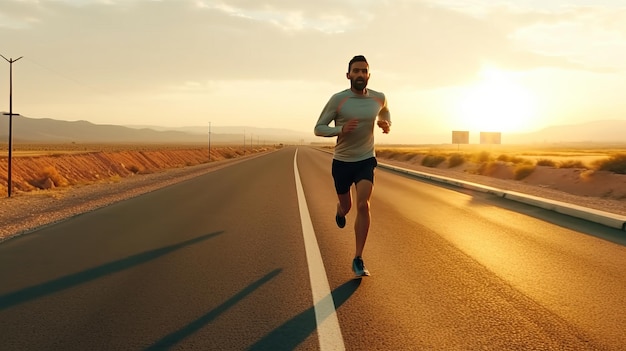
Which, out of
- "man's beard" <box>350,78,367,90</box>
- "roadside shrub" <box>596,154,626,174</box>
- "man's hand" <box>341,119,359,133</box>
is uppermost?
"man's beard" <box>350,78,367,90</box>

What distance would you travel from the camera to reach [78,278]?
16.5ft

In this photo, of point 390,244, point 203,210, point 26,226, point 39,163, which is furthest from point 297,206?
point 39,163

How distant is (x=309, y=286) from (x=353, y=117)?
5.74 ft

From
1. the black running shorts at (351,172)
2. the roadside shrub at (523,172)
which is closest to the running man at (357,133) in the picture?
the black running shorts at (351,172)

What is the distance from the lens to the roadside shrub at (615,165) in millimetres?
18712

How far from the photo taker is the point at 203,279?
4.93 metres

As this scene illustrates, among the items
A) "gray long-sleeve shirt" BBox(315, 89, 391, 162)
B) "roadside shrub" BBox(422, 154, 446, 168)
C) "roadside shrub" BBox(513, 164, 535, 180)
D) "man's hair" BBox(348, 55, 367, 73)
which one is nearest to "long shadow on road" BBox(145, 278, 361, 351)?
"gray long-sleeve shirt" BBox(315, 89, 391, 162)

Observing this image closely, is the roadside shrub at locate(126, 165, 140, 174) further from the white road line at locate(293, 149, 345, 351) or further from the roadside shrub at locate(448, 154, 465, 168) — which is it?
the white road line at locate(293, 149, 345, 351)

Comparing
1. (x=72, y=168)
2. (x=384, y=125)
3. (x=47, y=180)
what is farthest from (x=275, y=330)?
(x=72, y=168)

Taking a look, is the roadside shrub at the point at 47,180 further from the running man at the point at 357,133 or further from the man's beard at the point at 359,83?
the man's beard at the point at 359,83

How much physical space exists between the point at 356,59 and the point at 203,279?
8.87ft

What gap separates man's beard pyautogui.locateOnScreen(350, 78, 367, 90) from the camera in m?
4.95

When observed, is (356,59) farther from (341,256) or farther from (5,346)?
(5,346)

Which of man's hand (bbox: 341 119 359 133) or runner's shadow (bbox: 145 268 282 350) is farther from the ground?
man's hand (bbox: 341 119 359 133)
